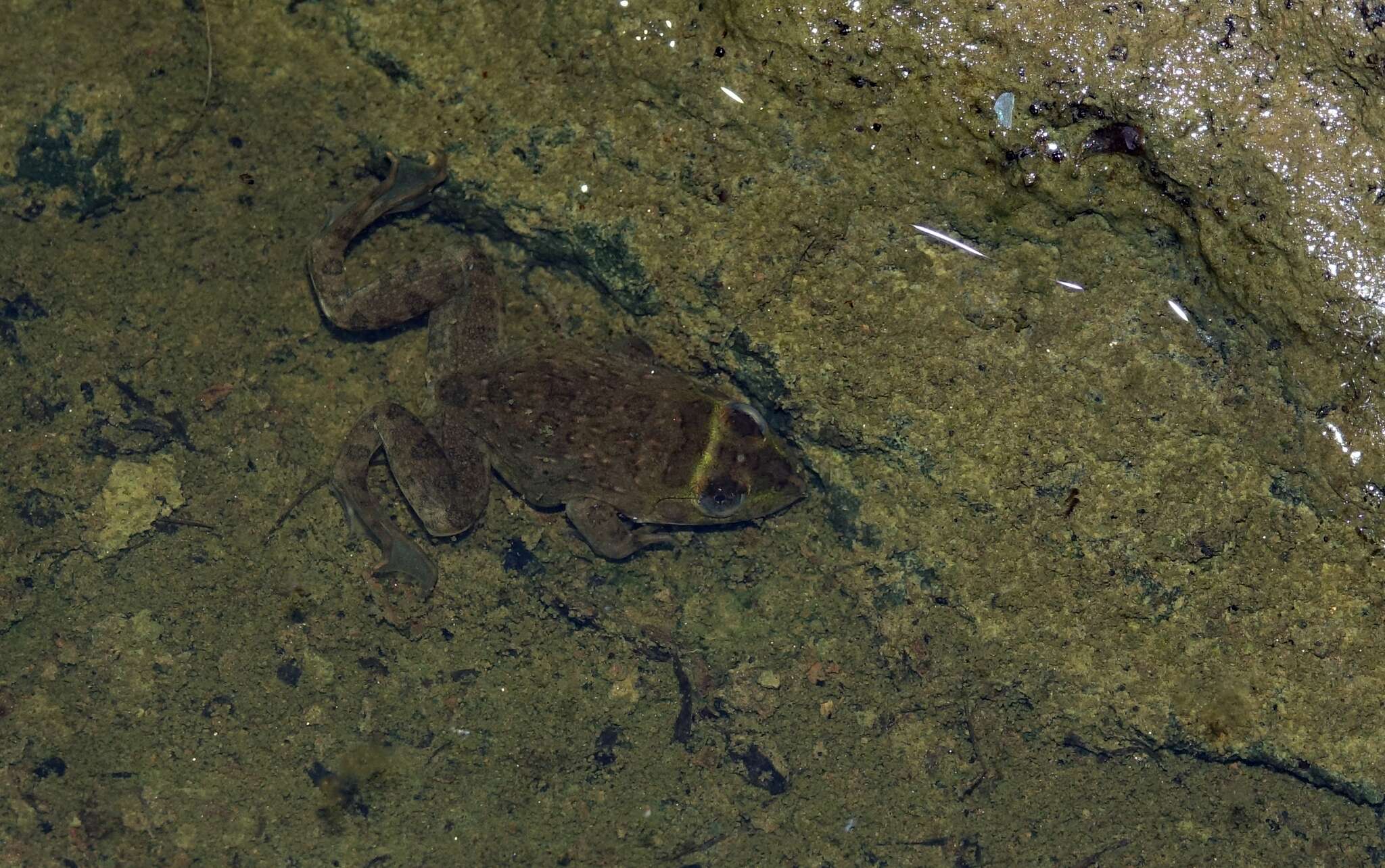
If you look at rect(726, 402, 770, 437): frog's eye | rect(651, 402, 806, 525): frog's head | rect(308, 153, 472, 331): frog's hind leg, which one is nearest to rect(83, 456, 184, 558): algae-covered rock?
rect(308, 153, 472, 331): frog's hind leg

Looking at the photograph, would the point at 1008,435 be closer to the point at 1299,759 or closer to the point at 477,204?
the point at 1299,759

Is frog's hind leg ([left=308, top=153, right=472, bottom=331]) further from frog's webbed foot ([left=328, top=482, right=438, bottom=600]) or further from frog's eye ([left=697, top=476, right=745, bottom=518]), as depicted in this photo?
frog's eye ([left=697, top=476, right=745, bottom=518])

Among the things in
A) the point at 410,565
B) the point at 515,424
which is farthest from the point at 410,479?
the point at 515,424

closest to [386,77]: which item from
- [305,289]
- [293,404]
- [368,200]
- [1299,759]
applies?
[368,200]

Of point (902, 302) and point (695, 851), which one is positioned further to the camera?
point (695, 851)

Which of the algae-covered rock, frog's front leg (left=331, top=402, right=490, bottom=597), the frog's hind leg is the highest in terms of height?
the frog's hind leg

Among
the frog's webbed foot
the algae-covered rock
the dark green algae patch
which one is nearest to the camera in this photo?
the dark green algae patch
